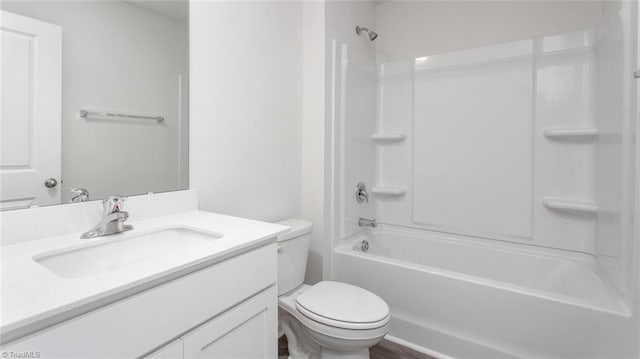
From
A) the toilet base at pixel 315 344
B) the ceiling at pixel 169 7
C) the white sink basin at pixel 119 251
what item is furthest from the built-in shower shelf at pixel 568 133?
the ceiling at pixel 169 7

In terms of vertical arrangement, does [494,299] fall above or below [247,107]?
below

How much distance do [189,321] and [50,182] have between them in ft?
2.34

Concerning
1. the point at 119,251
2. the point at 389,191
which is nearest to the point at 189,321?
the point at 119,251

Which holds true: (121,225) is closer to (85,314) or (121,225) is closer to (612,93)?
(85,314)

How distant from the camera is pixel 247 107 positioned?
5.63ft

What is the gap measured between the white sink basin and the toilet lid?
60 cm

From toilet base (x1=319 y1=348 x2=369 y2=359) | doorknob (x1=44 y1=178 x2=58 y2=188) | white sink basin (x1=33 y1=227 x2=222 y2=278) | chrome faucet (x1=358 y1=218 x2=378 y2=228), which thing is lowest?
toilet base (x1=319 y1=348 x2=369 y2=359)

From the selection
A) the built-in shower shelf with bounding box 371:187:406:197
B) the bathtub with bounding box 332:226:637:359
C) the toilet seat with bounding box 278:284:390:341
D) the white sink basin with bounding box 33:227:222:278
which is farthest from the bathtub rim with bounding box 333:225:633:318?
the white sink basin with bounding box 33:227:222:278

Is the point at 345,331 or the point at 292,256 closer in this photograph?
the point at 345,331

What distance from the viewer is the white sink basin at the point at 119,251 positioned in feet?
2.96

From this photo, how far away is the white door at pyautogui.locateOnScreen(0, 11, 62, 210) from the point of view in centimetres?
96

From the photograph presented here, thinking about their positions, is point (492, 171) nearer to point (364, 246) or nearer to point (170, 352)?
point (364, 246)

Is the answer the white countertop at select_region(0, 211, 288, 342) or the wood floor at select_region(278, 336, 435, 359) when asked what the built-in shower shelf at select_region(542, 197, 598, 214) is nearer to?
the wood floor at select_region(278, 336, 435, 359)

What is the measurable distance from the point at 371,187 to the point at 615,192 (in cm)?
145
